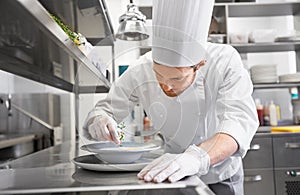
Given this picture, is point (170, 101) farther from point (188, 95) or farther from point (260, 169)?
point (260, 169)

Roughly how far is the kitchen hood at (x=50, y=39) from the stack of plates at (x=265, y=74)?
1.37 meters

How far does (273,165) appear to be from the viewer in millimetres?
2693

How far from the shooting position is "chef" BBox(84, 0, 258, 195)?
1.06 meters

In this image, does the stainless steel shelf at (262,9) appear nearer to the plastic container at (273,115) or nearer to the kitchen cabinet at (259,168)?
the plastic container at (273,115)

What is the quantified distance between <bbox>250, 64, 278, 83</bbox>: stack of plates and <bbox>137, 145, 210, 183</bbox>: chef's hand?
212 cm

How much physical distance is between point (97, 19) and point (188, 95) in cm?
105

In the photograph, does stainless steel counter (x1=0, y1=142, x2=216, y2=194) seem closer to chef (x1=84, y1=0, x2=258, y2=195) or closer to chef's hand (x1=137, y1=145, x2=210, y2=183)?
chef's hand (x1=137, y1=145, x2=210, y2=183)

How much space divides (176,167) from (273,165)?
6.78ft

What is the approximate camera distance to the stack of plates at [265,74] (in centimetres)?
298

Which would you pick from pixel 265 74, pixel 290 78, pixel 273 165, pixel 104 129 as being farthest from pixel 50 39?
pixel 290 78

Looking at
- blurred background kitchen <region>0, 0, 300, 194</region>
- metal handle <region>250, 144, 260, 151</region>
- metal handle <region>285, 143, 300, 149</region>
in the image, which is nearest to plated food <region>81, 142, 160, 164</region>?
blurred background kitchen <region>0, 0, 300, 194</region>

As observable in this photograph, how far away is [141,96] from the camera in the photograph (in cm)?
115

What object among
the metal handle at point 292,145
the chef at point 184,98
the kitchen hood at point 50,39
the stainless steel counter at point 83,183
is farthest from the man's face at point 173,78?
the metal handle at point 292,145

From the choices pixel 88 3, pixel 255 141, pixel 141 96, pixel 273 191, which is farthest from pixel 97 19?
pixel 273 191
